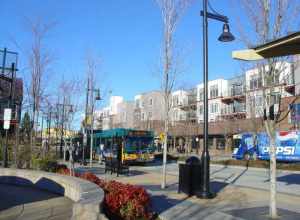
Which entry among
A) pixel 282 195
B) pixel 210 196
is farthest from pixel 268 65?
pixel 282 195

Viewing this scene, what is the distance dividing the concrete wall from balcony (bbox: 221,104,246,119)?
6430cm

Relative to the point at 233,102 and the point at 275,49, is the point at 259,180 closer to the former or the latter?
the point at 275,49

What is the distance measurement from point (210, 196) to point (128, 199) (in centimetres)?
498

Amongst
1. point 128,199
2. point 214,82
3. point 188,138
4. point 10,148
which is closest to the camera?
point 128,199

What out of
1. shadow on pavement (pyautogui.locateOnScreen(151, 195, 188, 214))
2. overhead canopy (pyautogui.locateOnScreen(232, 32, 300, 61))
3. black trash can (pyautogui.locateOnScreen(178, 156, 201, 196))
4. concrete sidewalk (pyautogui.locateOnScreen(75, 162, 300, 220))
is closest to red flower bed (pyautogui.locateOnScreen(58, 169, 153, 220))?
concrete sidewalk (pyautogui.locateOnScreen(75, 162, 300, 220))

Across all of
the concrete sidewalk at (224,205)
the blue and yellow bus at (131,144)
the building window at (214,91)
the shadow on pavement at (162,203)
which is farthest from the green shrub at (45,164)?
the building window at (214,91)

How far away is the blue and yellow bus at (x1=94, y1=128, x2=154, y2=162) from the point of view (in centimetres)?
3161

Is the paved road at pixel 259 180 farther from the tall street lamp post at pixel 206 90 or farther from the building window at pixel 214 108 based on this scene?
the building window at pixel 214 108

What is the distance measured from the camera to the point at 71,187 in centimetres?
1144

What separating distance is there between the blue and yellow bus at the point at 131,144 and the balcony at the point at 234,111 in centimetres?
4612

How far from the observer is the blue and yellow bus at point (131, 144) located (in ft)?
104

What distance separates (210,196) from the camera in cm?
1291

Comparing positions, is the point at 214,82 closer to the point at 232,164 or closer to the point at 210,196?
the point at 232,164

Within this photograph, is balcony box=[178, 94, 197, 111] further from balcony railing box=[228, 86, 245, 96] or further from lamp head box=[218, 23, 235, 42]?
lamp head box=[218, 23, 235, 42]
